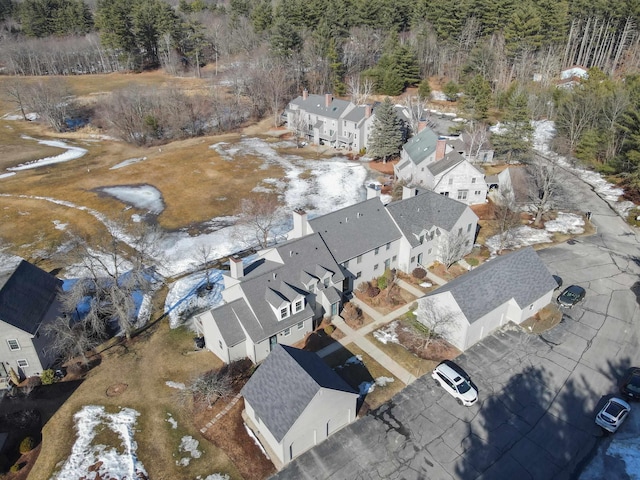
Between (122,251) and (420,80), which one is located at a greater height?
(420,80)

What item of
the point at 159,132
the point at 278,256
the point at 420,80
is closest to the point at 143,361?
the point at 278,256

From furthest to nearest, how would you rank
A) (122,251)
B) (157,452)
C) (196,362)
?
1. (122,251)
2. (196,362)
3. (157,452)

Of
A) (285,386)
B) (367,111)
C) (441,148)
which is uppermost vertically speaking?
(367,111)

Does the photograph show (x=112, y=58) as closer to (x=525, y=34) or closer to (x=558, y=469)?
(x=525, y=34)

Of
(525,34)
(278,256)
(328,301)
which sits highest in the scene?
(525,34)

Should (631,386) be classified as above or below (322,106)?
below

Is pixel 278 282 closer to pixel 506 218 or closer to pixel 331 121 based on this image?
pixel 506 218

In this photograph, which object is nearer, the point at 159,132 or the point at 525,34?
the point at 159,132

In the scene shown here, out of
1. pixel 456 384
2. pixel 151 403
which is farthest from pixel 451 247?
pixel 151 403

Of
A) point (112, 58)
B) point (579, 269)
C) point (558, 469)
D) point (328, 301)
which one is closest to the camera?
point (558, 469)
